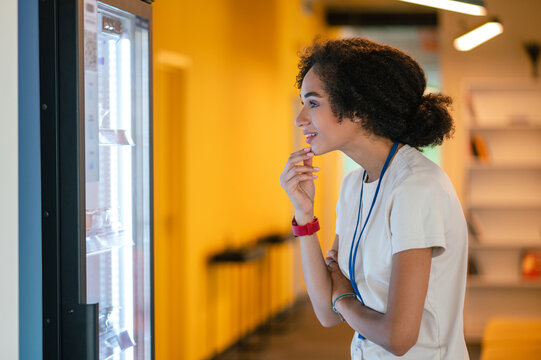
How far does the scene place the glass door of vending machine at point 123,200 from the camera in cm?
191

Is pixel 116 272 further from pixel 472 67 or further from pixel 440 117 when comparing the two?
pixel 472 67

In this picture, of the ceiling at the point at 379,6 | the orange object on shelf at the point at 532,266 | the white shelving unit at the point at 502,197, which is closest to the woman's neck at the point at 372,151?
the white shelving unit at the point at 502,197

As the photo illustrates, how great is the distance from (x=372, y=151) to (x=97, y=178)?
2.47ft

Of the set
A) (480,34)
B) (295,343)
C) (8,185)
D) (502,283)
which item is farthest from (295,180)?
(502,283)

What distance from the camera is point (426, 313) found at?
156 cm

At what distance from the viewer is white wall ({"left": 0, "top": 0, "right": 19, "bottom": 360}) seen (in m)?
1.67

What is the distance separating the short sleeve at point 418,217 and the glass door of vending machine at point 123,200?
32.9 inches

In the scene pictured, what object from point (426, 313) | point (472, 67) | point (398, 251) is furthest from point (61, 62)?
point (472, 67)

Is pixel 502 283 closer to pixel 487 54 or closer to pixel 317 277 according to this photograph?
pixel 487 54

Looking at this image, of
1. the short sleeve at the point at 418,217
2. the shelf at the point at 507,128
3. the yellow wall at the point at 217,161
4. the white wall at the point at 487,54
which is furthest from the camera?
the white wall at the point at 487,54

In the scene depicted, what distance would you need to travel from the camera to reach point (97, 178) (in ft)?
5.73

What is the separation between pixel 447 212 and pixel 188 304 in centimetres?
372

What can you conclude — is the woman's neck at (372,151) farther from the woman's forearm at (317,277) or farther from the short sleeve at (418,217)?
the woman's forearm at (317,277)

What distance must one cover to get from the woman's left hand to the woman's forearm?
20 millimetres
